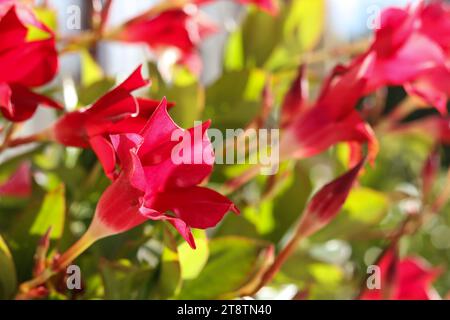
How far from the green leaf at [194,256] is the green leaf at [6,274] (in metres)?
0.07

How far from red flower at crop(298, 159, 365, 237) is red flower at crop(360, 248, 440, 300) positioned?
48mm

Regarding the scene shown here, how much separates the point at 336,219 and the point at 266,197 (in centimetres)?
8

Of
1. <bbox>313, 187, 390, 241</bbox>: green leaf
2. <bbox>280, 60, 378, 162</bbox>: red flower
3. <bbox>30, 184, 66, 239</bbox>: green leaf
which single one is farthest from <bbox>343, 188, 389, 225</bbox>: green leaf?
<bbox>30, 184, 66, 239</bbox>: green leaf

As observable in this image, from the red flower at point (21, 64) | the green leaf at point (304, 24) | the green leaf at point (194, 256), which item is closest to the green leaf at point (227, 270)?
the green leaf at point (194, 256)

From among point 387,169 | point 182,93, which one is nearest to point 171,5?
point 182,93

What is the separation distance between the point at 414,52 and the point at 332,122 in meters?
0.06

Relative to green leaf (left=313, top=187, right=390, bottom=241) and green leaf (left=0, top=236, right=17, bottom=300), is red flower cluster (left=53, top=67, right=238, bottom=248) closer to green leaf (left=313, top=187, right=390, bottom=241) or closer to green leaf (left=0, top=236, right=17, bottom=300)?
green leaf (left=0, top=236, right=17, bottom=300)

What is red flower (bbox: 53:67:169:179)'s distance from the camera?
274 millimetres

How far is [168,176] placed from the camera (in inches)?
10.6

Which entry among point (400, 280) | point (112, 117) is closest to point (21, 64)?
point (112, 117)

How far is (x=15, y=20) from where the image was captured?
281 millimetres
